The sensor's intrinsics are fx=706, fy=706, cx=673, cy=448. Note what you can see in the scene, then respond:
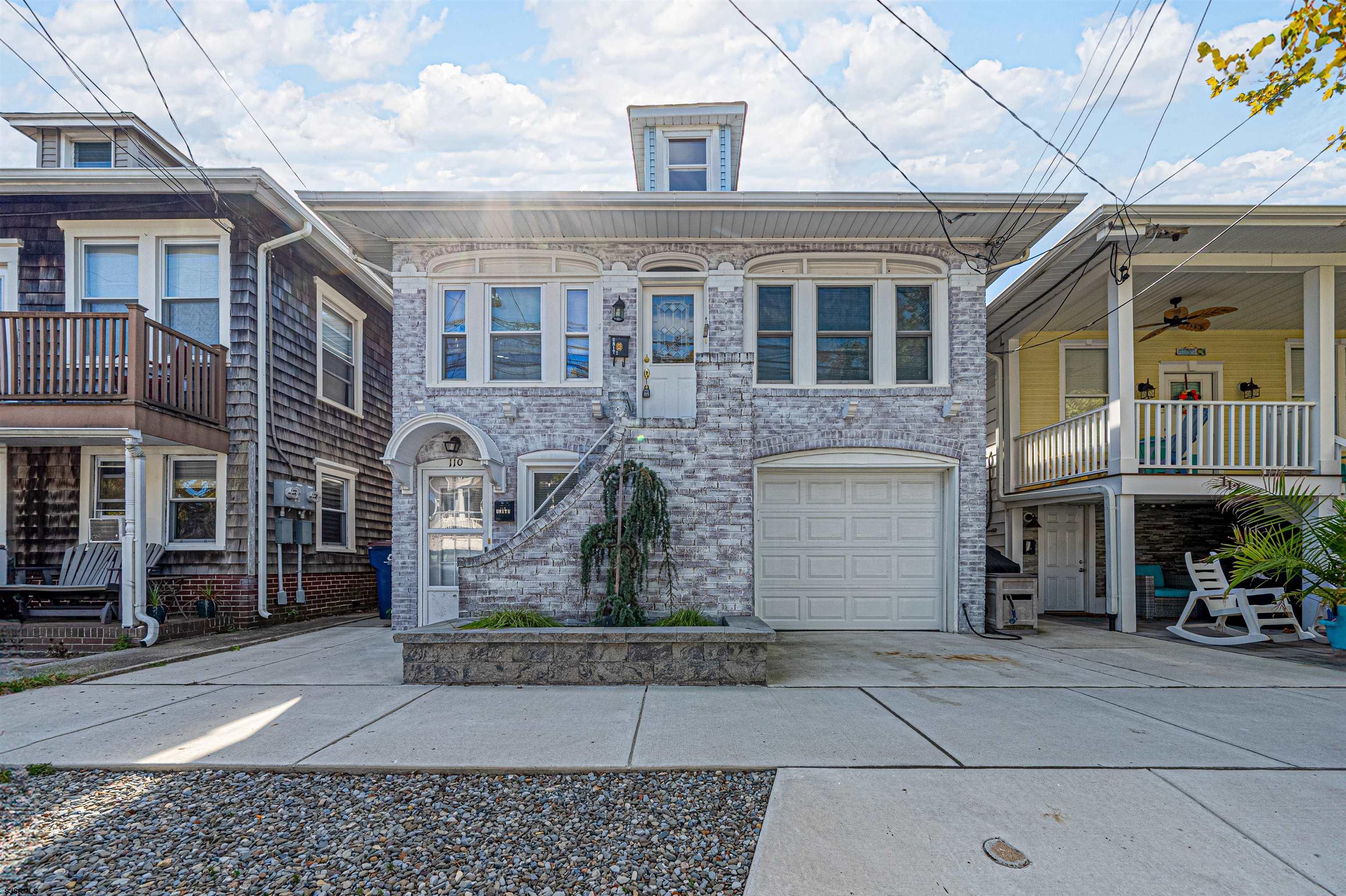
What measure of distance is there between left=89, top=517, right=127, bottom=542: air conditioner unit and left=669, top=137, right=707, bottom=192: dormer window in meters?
8.08

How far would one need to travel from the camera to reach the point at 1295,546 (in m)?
6.86

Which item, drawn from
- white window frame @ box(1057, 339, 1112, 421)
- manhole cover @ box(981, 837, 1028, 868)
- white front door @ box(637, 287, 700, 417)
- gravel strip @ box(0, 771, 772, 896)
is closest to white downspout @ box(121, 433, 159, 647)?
gravel strip @ box(0, 771, 772, 896)

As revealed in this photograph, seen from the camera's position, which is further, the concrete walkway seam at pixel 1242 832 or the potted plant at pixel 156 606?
the potted plant at pixel 156 606

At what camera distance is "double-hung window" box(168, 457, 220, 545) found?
9281 mm

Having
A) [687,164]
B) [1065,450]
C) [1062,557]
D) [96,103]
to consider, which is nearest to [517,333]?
[687,164]

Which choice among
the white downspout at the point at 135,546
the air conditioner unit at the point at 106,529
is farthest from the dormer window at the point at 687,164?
the air conditioner unit at the point at 106,529

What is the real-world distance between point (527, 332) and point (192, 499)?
4.97 m

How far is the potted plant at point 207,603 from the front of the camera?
8.92m

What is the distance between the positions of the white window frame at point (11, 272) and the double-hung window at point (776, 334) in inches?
383

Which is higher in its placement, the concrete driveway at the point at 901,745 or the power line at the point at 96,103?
the power line at the point at 96,103

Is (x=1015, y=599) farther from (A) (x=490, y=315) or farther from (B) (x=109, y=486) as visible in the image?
(B) (x=109, y=486)

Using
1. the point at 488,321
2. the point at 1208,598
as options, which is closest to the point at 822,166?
the point at 488,321

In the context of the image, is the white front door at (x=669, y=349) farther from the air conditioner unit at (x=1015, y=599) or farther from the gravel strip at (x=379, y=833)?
the gravel strip at (x=379, y=833)

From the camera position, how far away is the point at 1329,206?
8.27 m
